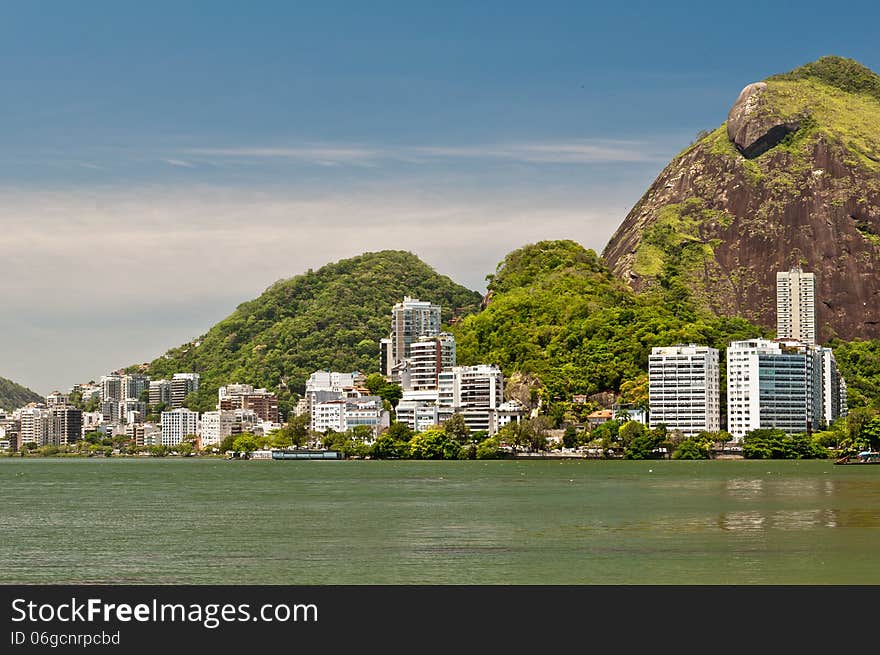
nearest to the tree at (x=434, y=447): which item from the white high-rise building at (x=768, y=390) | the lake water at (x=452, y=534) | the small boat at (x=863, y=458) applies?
the white high-rise building at (x=768, y=390)

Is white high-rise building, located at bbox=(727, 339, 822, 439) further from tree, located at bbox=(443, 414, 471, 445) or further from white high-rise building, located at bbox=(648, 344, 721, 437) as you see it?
tree, located at bbox=(443, 414, 471, 445)

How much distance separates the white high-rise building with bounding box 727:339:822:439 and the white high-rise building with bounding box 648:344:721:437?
90.8 inches

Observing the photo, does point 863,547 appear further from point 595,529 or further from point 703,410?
point 703,410

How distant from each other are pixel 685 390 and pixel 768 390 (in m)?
9.96

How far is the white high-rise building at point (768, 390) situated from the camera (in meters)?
167

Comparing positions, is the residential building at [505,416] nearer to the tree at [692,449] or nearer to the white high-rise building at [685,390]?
the white high-rise building at [685,390]

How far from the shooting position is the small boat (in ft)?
450

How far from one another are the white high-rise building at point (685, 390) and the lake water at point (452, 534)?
74.3m

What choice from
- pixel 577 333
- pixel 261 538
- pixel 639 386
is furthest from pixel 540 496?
pixel 577 333

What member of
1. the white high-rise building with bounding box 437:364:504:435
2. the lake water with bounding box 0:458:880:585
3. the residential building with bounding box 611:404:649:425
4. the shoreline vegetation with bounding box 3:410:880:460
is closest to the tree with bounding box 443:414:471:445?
the shoreline vegetation with bounding box 3:410:880:460

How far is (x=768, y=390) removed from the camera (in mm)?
167625

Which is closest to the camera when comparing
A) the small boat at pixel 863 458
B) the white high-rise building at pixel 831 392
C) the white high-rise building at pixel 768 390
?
the small boat at pixel 863 458

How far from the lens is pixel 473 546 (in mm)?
44469
